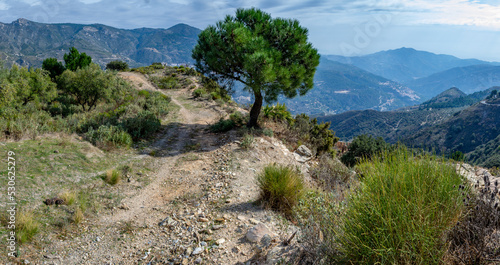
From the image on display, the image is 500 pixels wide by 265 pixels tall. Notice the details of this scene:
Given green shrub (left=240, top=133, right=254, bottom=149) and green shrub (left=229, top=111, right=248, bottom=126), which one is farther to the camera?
green shrub (left=229, top=111, right=248, bottom=126)

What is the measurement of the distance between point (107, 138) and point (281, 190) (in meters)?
7.05

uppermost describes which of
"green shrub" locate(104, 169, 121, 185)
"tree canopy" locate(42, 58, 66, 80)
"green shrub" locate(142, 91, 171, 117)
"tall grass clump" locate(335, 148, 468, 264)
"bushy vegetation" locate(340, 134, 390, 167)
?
"tree canopy" locate(42, 58, 66, 80)

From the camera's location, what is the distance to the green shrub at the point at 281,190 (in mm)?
5512

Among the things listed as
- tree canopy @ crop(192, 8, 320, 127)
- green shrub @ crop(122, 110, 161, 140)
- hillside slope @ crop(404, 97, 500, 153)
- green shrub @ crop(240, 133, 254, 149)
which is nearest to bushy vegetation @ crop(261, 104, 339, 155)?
tree canopy @ crop(192, 8, 320, 127)

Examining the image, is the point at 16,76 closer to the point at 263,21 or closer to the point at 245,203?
the point at 263,21

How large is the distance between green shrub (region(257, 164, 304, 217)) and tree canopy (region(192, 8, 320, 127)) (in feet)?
16.9

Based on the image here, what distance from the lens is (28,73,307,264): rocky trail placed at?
4.22 m

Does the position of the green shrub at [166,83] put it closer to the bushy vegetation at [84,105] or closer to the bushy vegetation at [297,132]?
the bushy vegetation at [84,105]

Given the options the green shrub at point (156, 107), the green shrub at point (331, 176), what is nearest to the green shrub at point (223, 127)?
the green shrub at point (331, 176)

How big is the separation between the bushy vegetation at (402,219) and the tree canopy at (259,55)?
24.8ft

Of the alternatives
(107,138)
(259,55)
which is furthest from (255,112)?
(107,138)

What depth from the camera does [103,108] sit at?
1856cm

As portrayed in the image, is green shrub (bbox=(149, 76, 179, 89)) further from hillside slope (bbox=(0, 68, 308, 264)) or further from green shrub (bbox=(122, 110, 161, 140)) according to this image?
hillside slope (bbox=(0, 68, 308, 264))

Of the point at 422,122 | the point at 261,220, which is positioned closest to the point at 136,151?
the point at 261,220
